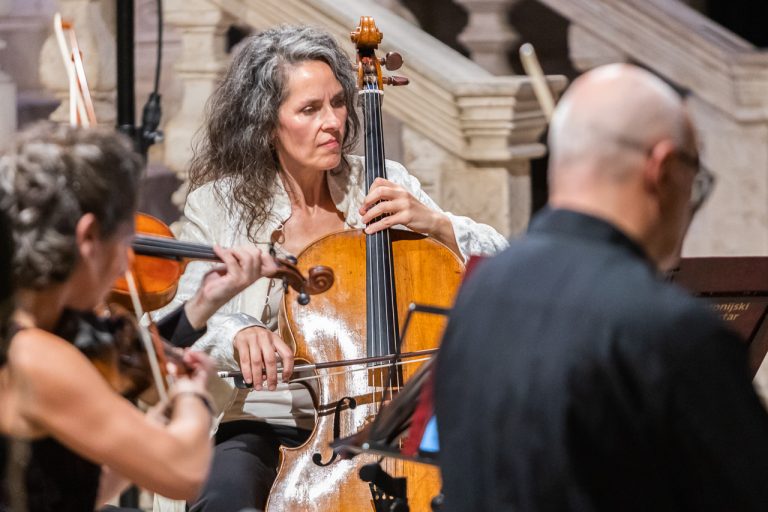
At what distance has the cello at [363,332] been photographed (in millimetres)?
2701

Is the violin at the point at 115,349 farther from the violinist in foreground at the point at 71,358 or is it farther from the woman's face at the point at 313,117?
the woman's face at the point at 313,117

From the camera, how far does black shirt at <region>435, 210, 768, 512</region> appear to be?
1.49 meters

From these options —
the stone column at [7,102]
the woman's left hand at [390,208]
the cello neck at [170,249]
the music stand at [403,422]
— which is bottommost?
the music stand at [403,422]

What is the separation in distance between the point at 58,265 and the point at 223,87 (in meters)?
1.46

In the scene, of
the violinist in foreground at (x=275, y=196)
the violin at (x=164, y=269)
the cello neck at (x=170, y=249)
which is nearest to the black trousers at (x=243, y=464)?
the violinist in foreground at (x=275, y=196)

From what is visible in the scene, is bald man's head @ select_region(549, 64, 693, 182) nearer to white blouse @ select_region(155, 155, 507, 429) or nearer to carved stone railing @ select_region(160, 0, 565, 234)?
white blouse @ select_region(155, 155, 507, 429)

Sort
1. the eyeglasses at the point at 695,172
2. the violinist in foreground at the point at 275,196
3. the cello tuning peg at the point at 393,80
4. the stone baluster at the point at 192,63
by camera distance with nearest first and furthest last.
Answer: the eyeglasses at the point at 695,172
the violinist in foreground at the point at 275,196
the cello tuning peg at the point at 393,80
the stone baluster at the point at 192,63

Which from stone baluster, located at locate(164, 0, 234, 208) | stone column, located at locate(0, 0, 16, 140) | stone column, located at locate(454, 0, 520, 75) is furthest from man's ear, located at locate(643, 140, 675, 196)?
stone column, located at locate(0, 0, 16, 140)

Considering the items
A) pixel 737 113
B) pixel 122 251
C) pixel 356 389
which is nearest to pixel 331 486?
pixel 356 389

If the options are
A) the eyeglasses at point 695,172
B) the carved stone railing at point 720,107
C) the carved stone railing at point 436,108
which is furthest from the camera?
the carved stone railing at point 720,107

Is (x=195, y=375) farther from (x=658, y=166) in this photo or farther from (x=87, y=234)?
(x=658, y=166)

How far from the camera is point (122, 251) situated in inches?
77.3

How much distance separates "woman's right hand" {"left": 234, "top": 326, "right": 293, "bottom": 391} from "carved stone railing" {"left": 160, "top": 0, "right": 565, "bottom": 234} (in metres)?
1.59

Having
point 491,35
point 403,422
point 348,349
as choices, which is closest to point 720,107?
point 491,35
